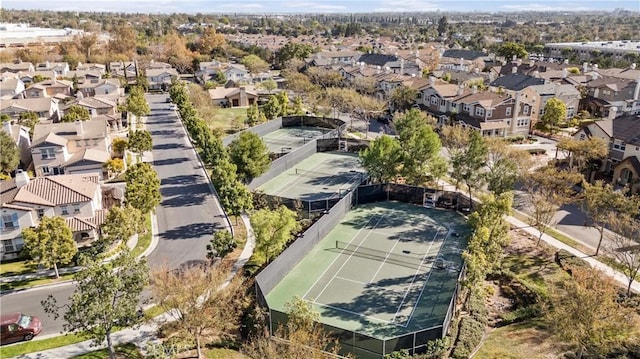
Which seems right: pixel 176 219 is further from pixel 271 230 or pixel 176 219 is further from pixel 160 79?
pixel 160 79

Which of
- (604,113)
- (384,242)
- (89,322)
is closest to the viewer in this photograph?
(89,322)

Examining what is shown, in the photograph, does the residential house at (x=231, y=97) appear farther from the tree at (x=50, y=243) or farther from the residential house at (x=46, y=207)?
the tree at (x=50, y=243)

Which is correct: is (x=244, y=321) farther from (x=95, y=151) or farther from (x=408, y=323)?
(x=95, y=151)

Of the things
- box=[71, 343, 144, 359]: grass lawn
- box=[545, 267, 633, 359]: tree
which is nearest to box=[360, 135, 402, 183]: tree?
box=[545, 267, 633, 359]: tree

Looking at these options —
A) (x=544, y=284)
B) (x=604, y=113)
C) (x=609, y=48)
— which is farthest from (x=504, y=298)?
(x=609, y=48)

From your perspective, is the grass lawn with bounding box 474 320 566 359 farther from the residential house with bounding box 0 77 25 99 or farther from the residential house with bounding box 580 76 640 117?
the residential house with bounding box 0 77 25 99

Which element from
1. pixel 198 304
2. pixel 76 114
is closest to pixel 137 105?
pixel 76 114
